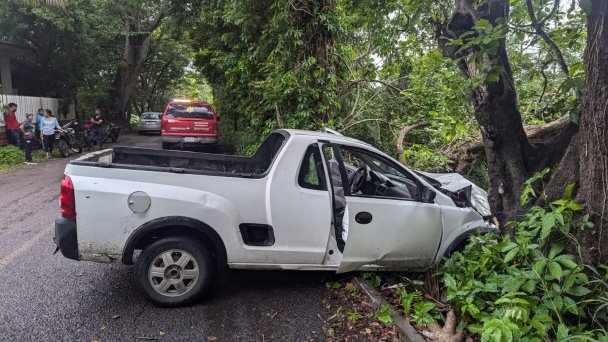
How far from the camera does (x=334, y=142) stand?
163 inches

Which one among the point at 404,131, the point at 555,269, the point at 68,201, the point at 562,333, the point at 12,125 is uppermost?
the point at 404,131

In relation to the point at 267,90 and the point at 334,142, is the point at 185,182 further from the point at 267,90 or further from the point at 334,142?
the point at 267,90

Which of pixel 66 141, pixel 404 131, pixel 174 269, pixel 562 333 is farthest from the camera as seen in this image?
pixel 66 141

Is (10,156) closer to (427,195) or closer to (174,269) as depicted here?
(174,269)

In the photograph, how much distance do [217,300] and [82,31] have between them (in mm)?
16157

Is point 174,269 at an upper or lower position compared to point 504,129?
lower

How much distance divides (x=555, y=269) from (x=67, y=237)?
3.83m

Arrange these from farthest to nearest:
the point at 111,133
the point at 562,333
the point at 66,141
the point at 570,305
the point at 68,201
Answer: the point at 111,133, the point at 66,141, the point at 68,201, the point at 570,305, the point at 562,333

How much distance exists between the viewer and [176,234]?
3.77 metres

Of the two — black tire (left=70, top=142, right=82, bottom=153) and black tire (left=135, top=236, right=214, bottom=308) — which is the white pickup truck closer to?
black tire (left=135, top=236, right=214, bottom=308)

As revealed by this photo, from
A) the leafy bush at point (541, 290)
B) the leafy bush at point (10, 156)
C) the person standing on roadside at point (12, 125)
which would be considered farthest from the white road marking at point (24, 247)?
the person standing on roadside at point (12, 125)

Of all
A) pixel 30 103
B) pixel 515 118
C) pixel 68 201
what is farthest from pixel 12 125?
pixel 515 118

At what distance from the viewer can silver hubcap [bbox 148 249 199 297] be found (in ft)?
12.2

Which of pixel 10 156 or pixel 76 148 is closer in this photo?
pixel 10 156
